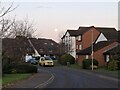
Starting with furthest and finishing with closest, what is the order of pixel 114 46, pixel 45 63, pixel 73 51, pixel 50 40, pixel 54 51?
pixel 50 40, pixel 54 51, pixel 73 51, pixel 45 63, pixel 114 46

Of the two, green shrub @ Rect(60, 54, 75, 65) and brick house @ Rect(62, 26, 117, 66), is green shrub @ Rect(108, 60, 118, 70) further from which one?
green shrub @ Rect(60, 54, 75, 65)

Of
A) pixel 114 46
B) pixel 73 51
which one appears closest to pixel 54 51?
pixel 73 51

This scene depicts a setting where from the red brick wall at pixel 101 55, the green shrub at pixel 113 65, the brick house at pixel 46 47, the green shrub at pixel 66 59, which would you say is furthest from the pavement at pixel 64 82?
the brick house at pixel 46 47

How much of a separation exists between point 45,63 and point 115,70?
71.2ft

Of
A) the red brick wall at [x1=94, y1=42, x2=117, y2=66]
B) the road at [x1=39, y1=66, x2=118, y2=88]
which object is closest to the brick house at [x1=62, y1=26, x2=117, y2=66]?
the red brick wall at [x1=94, y1=42, x2=117, y2=66]

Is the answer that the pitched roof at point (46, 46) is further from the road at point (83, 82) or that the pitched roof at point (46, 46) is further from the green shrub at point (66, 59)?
the road at point (83, 82)

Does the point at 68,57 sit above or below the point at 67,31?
below

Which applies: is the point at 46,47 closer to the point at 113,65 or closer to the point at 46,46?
the point at 46,46

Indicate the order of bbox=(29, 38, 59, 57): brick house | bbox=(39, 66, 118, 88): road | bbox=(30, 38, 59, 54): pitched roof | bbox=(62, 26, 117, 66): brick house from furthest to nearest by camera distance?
bbox=(30, 38, 59, 54): pitched roof → bbox=(29, 38, 59, 57): brick house → bbox=(62, 26, 117, 66): brick house → bbox=(39, 66, 118, 88): road

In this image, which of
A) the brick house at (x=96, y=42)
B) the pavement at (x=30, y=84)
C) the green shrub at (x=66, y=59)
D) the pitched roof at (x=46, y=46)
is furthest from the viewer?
the pitched roof at (x=46, y=46)

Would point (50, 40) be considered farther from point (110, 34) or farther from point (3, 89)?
point (3, 89)

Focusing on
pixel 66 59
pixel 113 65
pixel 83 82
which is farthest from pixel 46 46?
pixel 83 82

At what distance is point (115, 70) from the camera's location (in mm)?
50844

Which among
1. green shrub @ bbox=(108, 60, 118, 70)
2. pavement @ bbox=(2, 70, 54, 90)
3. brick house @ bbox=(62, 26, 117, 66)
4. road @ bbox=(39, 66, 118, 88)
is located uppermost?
brick house @ bbox=(62, 26, 117, 66)
